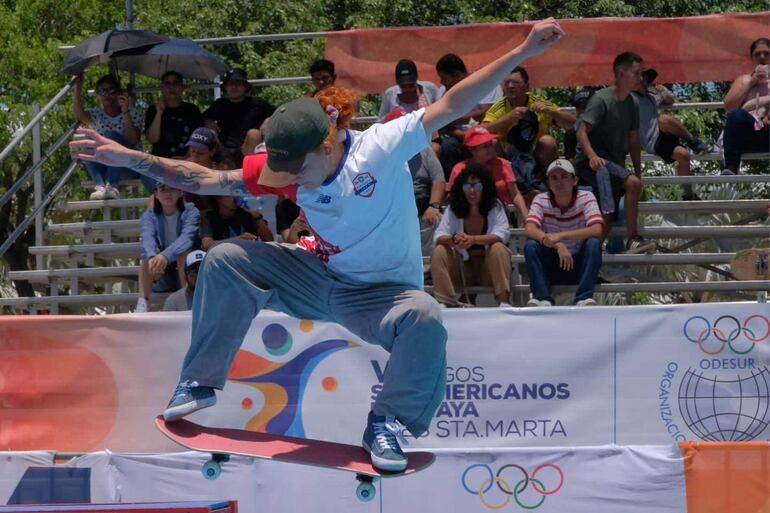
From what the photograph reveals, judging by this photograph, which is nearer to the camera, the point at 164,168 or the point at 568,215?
the point at 164,168

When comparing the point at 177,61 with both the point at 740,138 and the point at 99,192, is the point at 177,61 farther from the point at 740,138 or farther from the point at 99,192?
the point at 740,138

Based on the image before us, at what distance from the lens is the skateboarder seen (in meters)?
5.10

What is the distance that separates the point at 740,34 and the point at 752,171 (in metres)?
4.75

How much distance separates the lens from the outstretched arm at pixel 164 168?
5.32m

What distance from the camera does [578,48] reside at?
1173 cm

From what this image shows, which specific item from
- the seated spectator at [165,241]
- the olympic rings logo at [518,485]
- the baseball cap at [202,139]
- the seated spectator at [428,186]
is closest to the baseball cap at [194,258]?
the seated spectator at [165,241]

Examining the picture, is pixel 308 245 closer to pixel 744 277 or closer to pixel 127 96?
pixel 744 277

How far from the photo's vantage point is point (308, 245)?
5551mm

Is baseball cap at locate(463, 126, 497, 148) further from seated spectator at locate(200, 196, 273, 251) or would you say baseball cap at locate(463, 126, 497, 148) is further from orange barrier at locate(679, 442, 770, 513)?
orange barrier at locate(679, 442, 770, 513)

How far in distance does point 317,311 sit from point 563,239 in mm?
4057

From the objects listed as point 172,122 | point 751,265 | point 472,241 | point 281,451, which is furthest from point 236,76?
point 281,451

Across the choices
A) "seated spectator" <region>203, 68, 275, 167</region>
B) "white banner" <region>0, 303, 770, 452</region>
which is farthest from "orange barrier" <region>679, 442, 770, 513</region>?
"seated spectator" <region>203, 68, 275, 167</region>

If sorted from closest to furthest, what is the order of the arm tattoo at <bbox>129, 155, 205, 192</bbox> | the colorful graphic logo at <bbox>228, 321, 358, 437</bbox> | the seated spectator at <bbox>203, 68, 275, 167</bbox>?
the arm tattoo at <bbox>129, 155, 205, 192</bbox>, the colorful graphic logo at <bbox>228, 321, 358, 437</bbox>, the seated spectator at <bbox>203, 68, 275, 167</bbox>

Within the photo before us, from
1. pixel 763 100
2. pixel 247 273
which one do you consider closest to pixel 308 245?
pixel 247 273
